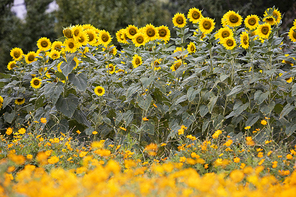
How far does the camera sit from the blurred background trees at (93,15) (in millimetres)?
11719

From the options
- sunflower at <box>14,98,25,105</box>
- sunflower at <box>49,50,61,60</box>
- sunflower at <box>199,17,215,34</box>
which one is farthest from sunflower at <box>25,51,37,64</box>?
sunflower at <box>199,17,215,34</box>

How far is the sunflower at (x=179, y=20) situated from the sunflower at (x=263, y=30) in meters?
0.90

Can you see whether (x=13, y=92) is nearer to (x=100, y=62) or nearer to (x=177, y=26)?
(x=100, y=62)

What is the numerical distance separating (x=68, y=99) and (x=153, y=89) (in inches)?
38.6

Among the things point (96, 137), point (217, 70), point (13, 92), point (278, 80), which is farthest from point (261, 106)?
point (13, 92)

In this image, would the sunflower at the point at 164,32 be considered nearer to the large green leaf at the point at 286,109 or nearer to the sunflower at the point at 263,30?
the sunflower at the point at 263,30

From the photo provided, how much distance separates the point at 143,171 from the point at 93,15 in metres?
10.4

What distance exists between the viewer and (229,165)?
233cm

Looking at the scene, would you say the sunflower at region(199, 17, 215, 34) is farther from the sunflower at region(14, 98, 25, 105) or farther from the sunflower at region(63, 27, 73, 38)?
the sunflower at region(14, 98, 25, 105)

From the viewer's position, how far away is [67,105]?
3.35 meters

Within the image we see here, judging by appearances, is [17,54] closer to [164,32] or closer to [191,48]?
[164,32]

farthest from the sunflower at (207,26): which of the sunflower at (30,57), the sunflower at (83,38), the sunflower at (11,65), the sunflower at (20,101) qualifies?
the sunflower at (11,65)

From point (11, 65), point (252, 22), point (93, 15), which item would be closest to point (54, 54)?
point (11, 65)

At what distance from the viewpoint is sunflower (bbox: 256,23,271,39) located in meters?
3.22
